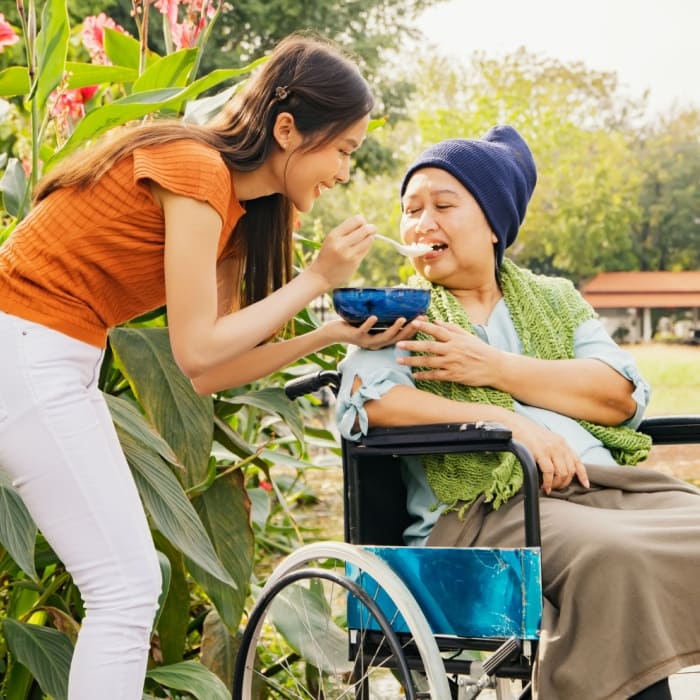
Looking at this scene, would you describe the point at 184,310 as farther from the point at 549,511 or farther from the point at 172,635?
the point at 172,635

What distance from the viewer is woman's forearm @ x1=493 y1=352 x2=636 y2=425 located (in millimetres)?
2344

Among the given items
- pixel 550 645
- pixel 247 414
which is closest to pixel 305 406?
pixel 247 414

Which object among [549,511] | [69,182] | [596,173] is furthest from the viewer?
[596,173]

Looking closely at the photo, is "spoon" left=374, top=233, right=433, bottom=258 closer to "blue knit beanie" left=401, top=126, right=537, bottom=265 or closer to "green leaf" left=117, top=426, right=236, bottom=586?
"blue knit beanie" left=401, top=126, right=537, bottom=265

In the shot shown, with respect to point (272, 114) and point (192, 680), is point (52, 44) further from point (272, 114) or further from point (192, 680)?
point (192, 680)

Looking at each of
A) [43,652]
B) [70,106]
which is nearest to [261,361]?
[43,652]

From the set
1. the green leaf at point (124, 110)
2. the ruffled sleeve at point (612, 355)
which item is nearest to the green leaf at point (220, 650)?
the ruffled sleeve at point (612, 355)

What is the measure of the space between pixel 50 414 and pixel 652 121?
50.4 m

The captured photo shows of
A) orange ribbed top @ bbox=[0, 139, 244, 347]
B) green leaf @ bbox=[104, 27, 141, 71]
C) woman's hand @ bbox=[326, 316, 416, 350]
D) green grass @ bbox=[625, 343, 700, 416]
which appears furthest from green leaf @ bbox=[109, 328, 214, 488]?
green grass @ bbox=[625, 343, 700, 416]

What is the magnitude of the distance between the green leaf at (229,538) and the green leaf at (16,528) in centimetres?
47

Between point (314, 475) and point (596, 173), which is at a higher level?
point (596, 173)

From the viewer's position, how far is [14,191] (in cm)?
277

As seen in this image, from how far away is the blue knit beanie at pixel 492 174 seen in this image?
249cm

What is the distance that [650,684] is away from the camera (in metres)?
1.90
